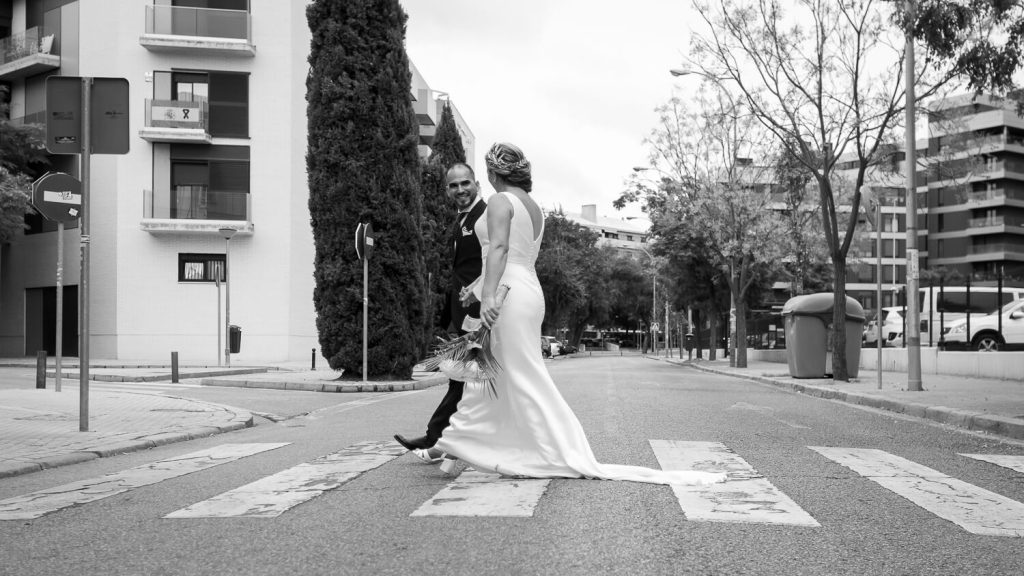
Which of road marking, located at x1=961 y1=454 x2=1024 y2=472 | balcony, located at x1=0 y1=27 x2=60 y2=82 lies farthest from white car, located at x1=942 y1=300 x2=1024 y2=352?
balcony, located at x1=0 y1=27 x2=60 y2=82

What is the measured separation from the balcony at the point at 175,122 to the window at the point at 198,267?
12.9ft

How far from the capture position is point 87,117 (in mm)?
8781

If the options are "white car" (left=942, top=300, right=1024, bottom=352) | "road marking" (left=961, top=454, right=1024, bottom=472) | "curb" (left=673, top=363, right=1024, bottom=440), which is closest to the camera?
"road marking" (left=961, top=454, right=1024, bottom=472)

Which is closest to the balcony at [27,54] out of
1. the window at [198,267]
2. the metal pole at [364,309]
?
the window at [198,267]

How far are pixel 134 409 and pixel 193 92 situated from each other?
79.5 ft

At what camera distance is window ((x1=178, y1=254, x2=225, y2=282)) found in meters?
32.4

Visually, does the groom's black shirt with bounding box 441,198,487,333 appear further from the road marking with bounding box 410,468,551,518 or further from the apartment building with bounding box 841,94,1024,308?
the apartment building with bounding box 841,94,1024,308

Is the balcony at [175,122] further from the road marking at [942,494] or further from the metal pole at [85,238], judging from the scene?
the road marking at [942,494]

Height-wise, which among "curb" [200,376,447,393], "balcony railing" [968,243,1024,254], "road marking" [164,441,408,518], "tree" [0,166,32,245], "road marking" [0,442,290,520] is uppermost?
"balcony railing" [968,243,1024,254]

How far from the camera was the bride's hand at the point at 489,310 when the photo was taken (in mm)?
5734

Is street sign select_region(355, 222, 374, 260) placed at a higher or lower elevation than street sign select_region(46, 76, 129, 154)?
lower

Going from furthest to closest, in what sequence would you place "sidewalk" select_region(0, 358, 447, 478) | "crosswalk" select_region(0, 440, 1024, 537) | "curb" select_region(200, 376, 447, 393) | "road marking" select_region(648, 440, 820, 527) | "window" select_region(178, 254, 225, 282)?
"window" select_region(178, 254, 225, 282), "curb" select_region(200, 376, 447, 393), "sidewalk" select_region(0, 358, 447, 478), "crosswalk" select_region(0, 440, 1024, 537), "road marking" select_region(648, 440, 820, 527)

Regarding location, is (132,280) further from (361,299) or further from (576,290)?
(576,290)

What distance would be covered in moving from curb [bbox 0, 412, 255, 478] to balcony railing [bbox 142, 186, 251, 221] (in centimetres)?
2327
